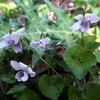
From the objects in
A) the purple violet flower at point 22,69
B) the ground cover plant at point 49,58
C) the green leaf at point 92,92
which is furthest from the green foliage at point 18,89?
the green leaf at point 92,92

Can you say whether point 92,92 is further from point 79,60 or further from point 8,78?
point 8,78

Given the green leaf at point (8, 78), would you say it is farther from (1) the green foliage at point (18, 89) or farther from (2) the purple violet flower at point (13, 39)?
(2) the purple violet flower at point (13, 39)

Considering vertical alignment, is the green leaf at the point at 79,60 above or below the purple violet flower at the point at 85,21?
below

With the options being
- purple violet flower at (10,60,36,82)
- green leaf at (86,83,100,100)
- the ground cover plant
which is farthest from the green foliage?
green leaf at (86,83,100,100)

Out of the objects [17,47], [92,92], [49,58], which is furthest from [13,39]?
[92,92]

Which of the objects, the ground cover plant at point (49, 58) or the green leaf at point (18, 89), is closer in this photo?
the ground cover plant at point (49, 58)

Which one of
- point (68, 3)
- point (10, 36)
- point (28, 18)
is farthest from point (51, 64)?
point (68, 3)
